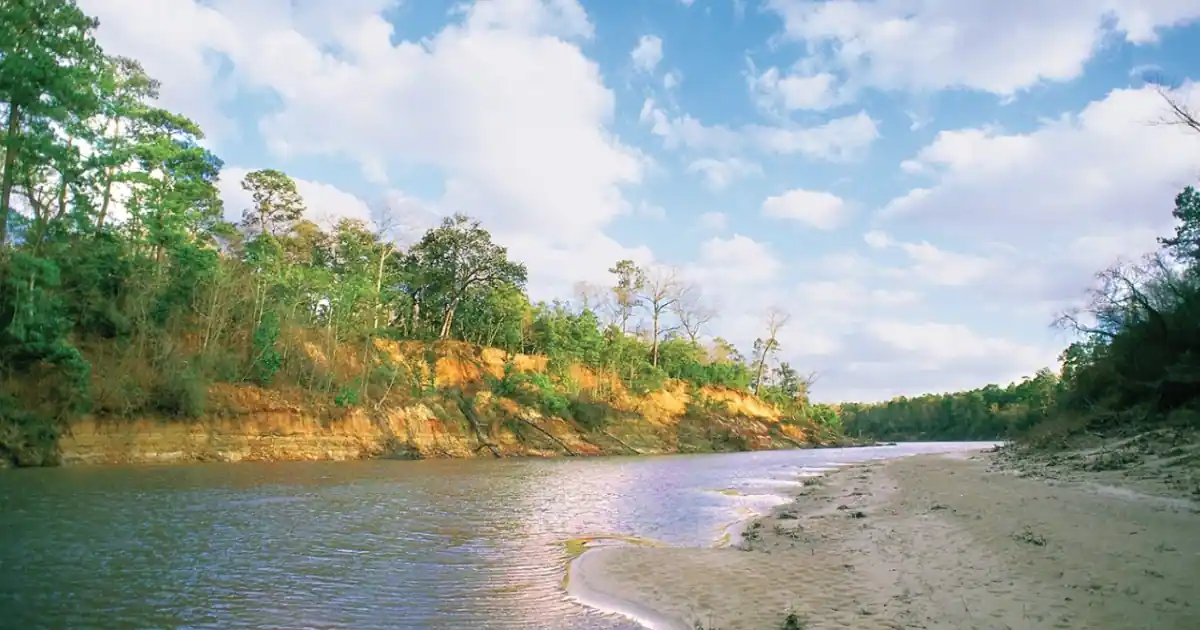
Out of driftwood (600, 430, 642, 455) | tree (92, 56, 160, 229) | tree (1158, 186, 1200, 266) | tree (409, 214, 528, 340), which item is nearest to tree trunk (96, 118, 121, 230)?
tree (92, 56, 160, 229)

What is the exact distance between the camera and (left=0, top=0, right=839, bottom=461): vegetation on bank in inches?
930

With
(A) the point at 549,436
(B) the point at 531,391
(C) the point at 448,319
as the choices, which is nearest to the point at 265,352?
(C) the point at 448,319

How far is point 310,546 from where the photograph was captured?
10.1 m

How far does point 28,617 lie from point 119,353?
26803 millimetres

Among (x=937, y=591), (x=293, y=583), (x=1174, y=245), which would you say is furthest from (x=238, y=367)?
(x=1174, y=245)

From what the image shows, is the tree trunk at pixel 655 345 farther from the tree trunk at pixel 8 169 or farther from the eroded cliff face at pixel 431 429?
the tree trunk at pixel 8 169

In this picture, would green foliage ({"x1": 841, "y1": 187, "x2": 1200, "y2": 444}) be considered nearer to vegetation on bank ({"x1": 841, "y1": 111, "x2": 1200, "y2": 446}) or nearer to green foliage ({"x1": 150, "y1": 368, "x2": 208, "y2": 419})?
vegetation on bank ({"x1": 841, "y1": 111, "x2": 1200, "y2": 446})

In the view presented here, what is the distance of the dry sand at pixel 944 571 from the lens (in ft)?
18.7

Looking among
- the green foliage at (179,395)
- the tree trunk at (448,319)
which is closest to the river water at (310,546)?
the green foliage at (179,395)

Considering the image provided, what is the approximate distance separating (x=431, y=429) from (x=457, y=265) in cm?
1692

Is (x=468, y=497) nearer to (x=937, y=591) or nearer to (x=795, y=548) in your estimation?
(x=795, y=548)

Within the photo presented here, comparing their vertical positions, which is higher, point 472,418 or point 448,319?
point 448,319

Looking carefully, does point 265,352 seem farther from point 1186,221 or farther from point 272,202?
point 1186,221

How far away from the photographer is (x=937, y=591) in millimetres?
6551
